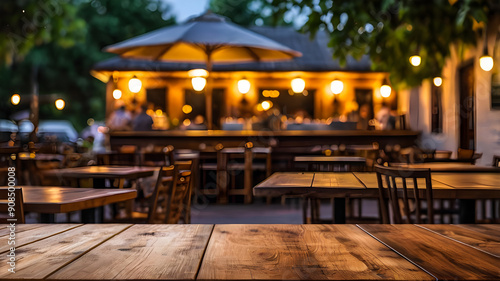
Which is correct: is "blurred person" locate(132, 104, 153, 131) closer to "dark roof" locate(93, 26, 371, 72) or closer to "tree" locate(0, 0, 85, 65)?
"tree" locate(0, 0, 85, 65)

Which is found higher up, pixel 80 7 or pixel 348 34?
pixel 80 7

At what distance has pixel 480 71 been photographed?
8281mm

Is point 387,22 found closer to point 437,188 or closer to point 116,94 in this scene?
point 437,188

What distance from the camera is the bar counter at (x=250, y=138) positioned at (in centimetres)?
946

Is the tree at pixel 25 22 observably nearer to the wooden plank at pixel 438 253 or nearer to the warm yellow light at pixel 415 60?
the warm yellow light at pixel 415 60

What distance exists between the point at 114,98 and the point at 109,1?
1102cm

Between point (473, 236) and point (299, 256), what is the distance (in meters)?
0.59

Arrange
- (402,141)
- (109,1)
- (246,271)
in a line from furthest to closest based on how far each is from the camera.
→ (109,1), (402,141), (246,271)

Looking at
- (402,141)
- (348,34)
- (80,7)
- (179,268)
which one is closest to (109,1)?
(80,7)

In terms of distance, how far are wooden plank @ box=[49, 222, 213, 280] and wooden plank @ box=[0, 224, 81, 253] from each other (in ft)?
0.70

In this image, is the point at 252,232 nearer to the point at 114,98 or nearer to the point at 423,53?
the point at 423,53

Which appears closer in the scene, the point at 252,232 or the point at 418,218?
the point at 252,232

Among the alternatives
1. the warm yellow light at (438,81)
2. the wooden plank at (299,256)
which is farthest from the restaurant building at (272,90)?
the wooden plank at (299,256)

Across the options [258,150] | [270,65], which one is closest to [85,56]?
[270,65]
